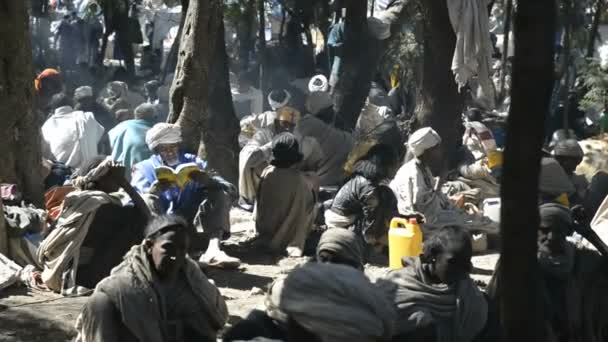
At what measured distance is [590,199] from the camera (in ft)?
29.7

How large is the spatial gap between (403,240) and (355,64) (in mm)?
6485

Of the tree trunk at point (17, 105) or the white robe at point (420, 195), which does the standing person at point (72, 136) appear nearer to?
the tree trunk at point (17, 105)

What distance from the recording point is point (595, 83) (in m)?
16.5

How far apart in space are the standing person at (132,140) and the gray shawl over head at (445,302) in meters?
5.83

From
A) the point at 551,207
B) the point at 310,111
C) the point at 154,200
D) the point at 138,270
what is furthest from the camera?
A: the point at 310,111

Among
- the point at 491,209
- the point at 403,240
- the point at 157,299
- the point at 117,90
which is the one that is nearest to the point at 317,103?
the point at 491,209

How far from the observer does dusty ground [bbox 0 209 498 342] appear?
23.4ft

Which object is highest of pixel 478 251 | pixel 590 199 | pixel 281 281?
pixel 281 281

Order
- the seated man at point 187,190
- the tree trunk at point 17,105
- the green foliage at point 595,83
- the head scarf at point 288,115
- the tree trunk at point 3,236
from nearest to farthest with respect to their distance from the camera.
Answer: the tree trunk at point 3,236 < the tree trunk at point 17,105 < the seated man at point 187,190 < the head scarf at point 288,115 < the green foliage at point 595,83

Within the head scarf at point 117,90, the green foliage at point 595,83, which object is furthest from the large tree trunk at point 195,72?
the green foliage at point 595,83

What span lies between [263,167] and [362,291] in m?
6.71

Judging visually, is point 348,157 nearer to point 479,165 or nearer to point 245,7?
point 479,165

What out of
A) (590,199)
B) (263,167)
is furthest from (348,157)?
(590,199)

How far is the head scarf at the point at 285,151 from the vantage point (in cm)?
980
